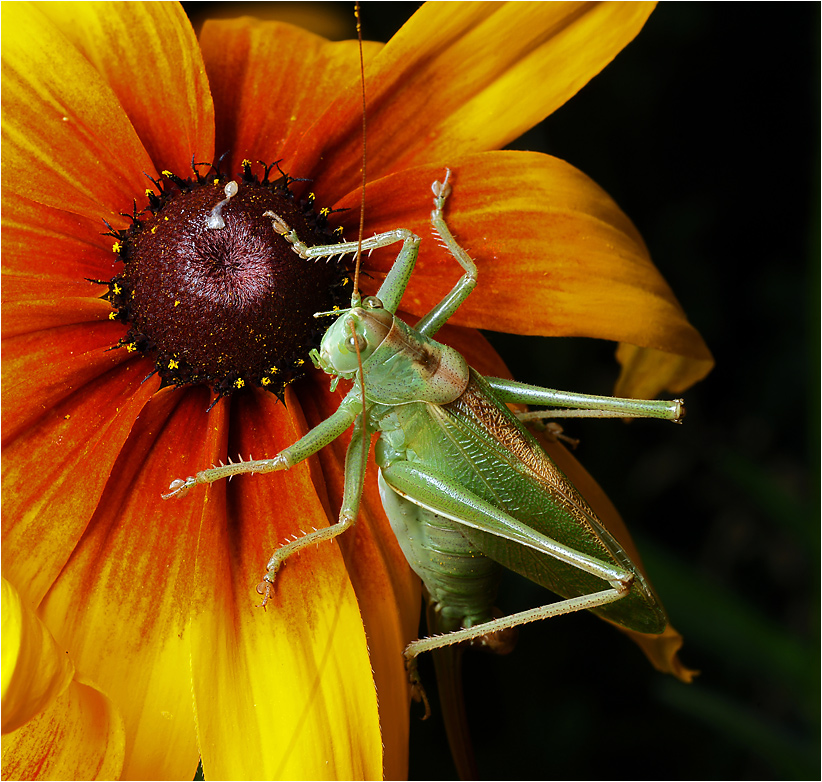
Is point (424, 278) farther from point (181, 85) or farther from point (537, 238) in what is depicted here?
point (181, 85)

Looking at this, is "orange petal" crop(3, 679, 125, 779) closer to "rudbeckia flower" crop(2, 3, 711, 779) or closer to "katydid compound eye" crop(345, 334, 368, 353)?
"rudbeckia flower" crop(2, 3, 711, 779)

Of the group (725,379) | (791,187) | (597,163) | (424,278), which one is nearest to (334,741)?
(424,278)

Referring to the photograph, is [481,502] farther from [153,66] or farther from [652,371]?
[153,66]

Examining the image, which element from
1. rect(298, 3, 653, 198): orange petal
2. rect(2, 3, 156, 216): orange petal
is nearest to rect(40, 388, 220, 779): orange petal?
rect(2, 3, 156, 216): orange petal

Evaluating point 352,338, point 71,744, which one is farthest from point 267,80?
point 71,744

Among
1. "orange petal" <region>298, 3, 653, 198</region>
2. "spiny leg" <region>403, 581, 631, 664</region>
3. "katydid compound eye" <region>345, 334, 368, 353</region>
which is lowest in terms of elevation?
"spiny leg" <region>403, 581, 631, 664</region>
